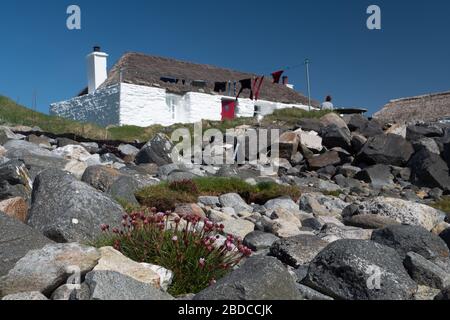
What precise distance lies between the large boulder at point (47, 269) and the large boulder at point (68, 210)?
4.34 ft

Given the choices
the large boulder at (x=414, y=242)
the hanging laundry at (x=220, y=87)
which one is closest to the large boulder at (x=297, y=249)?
the large boulder at (x=414, y=242)

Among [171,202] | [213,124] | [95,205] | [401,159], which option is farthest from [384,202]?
[213,124]

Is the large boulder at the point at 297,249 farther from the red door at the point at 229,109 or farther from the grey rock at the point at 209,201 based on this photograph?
the red door at the point at 229,109

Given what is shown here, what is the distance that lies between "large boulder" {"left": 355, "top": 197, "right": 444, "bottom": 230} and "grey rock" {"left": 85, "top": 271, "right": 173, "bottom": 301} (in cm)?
554

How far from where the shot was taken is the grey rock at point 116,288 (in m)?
3.34

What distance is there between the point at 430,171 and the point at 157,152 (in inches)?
351

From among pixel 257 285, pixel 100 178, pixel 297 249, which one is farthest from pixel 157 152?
pixel 257 285

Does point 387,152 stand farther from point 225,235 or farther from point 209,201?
point 225,235

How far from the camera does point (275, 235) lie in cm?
711

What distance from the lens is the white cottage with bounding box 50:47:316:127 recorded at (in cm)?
2760

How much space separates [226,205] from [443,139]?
1337cm

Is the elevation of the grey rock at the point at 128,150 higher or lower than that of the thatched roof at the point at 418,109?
lower

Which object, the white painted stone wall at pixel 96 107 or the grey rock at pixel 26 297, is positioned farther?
the white painted stone wall at pixel 96 107
